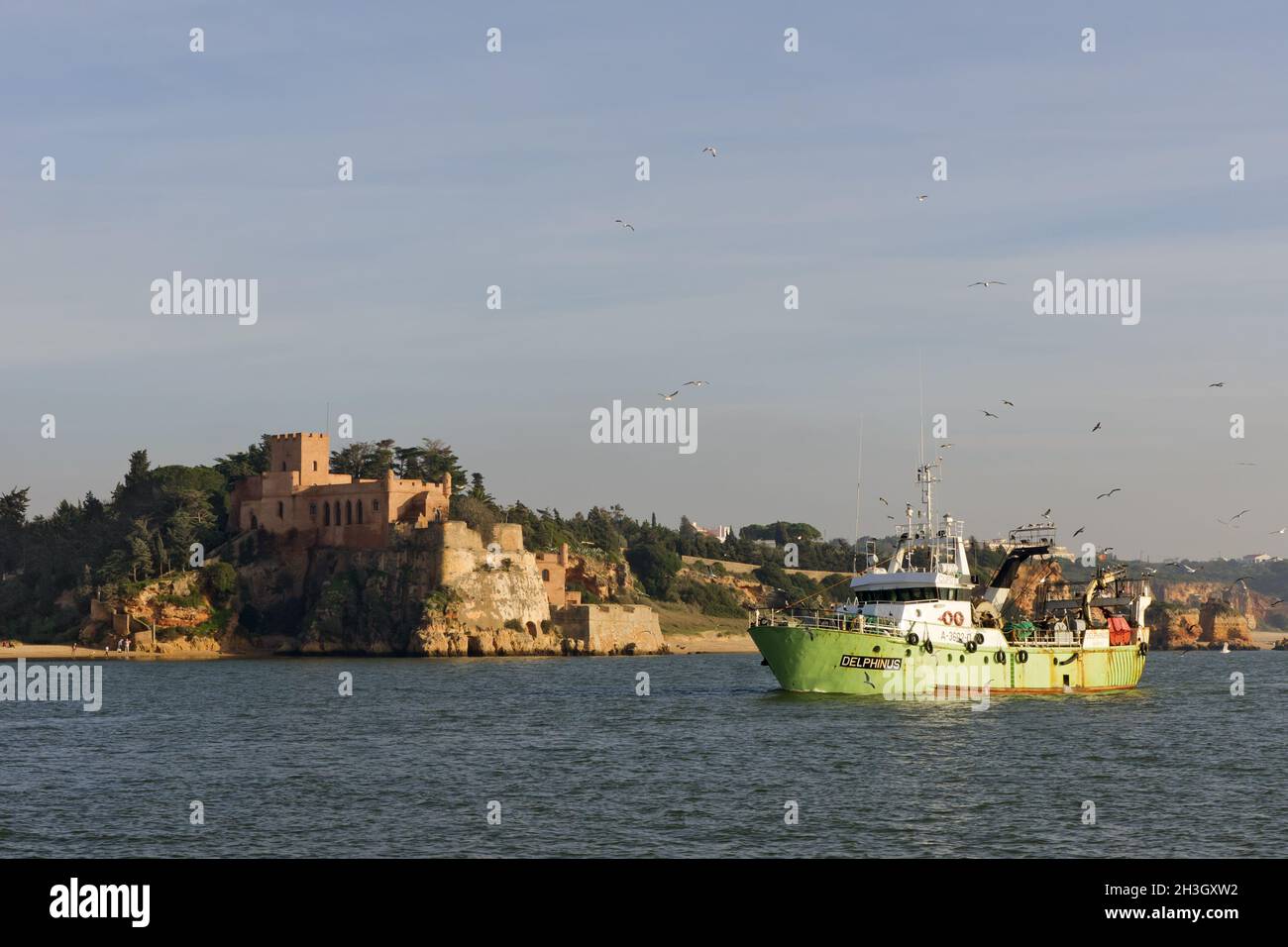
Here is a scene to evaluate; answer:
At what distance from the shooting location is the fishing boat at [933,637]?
213ft

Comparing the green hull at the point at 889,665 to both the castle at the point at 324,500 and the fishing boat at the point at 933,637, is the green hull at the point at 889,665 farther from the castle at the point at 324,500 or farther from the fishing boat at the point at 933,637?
the castle at the point at 324,500

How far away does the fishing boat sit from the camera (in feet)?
213

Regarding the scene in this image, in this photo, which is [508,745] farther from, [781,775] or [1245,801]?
[1245,801]

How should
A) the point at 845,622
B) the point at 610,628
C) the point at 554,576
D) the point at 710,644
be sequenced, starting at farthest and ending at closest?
1. the point at 710,644
2. the point at 554,576
3. the point at 610,628
4. the point at 845,622

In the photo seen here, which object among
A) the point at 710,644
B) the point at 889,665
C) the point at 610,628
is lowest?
the point at 710,644

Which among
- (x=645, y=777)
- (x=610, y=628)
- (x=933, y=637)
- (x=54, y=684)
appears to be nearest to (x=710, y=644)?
(x=610, y=628)

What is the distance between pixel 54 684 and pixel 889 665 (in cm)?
5760

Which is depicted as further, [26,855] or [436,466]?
[436,466]

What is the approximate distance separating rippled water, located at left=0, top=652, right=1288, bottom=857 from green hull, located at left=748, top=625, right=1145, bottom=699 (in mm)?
1025
